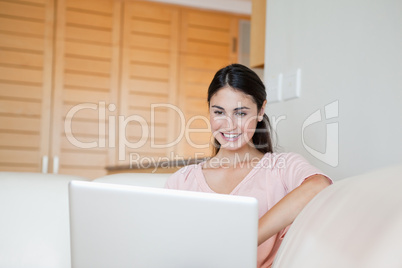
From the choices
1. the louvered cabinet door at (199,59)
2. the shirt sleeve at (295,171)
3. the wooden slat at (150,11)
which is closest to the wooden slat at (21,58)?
the wooden slat at (150,11)

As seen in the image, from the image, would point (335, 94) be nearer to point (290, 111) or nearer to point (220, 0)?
point (290, 111)

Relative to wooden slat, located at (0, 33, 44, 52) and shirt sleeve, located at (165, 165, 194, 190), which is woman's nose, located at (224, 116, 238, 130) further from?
wooden slat, located at (0, 33, 44, 52)

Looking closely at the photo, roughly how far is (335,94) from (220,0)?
9.53 feet

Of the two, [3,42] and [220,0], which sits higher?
[220,0]

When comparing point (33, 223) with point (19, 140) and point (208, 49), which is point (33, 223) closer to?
point (19, 140)

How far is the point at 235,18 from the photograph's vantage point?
4.29 meters

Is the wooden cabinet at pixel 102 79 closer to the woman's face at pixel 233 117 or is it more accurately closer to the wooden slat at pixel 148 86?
the wooden slat at pixel 148 86

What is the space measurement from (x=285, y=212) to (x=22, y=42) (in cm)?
331

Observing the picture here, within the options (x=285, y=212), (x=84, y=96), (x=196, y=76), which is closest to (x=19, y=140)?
(x=84, y=96)

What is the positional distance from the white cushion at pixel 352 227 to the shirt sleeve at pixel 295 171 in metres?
0.51

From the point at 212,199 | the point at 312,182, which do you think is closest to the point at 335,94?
the point at 312,182

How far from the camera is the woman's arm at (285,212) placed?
3.50 feet

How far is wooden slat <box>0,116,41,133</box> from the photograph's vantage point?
12.2 ft

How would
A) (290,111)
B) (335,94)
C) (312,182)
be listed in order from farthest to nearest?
(290,111) → (335,94) → (312,182)
